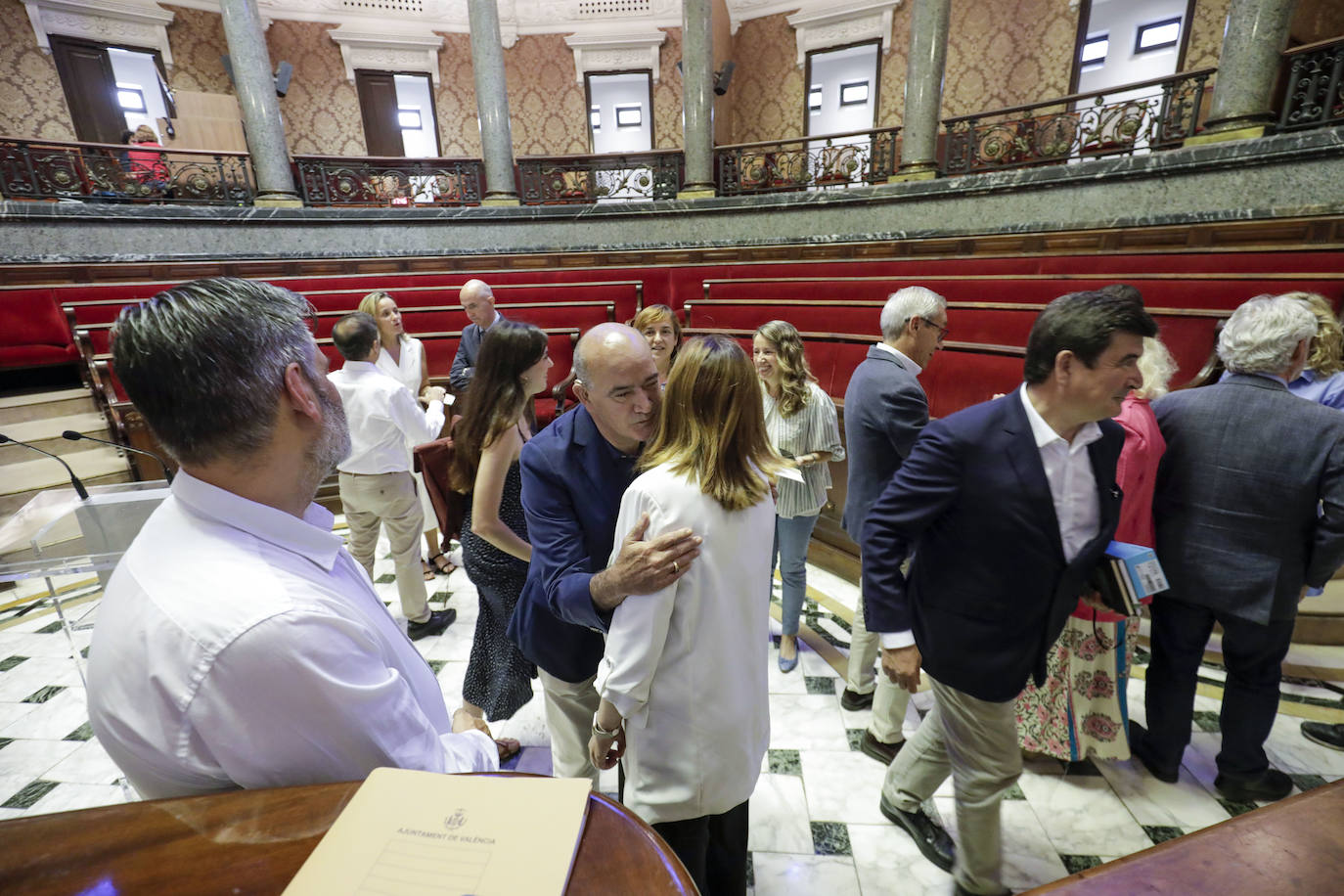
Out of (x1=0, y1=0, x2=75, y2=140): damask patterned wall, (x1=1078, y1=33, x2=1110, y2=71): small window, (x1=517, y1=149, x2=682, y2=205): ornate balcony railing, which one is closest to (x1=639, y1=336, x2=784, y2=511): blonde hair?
(x1=517, y1=149, x2=682, y2=205): ornate balcony railing

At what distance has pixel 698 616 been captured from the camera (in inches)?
43.2

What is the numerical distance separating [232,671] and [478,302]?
317 cm

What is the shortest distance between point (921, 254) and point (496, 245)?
16.5 feet

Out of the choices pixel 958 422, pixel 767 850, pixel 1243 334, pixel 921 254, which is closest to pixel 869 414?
pixel 958 422

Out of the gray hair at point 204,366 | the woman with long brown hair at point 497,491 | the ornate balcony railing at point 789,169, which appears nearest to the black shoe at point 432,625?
the woman with long brown hair at point 497,491

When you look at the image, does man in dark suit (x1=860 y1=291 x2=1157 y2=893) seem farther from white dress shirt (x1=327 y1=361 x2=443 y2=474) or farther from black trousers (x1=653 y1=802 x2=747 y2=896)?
white dress shirt (x1=327 y1=361 x2=443 y2=474)

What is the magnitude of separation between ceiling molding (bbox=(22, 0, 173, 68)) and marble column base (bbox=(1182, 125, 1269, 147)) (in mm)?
13605

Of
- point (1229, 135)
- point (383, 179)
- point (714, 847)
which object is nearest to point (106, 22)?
point (383, 179)

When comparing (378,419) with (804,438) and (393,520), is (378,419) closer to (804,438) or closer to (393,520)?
(393,520)

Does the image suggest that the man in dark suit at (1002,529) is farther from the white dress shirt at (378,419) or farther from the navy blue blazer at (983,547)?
the white dress shirt at (378,419)

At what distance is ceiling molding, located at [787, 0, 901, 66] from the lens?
929 centimetres

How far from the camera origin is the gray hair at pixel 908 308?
76.9 inches

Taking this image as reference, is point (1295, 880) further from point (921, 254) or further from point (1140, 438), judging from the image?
point (921, 254)

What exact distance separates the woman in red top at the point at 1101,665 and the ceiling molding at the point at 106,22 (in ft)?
44.3
